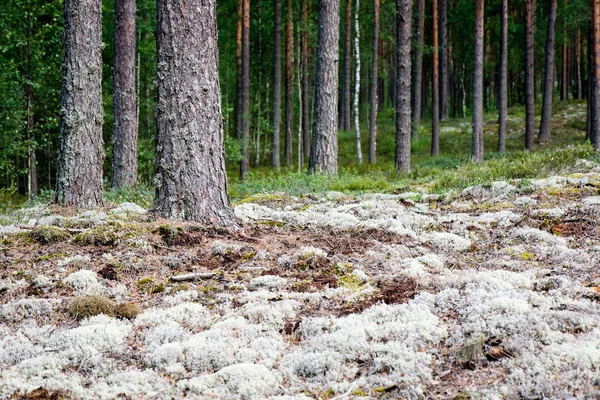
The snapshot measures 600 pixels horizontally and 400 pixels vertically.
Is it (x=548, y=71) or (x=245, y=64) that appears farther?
(x=548, y=71)

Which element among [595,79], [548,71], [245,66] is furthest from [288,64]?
[595,79]

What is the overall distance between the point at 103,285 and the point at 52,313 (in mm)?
665

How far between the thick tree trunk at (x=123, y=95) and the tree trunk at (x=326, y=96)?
5290mm

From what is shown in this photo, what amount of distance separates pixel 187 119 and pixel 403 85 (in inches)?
432

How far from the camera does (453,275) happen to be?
4969 mm

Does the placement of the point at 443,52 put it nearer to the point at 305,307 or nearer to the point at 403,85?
the point at 403,85

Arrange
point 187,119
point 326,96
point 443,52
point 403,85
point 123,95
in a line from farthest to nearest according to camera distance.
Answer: point 443,52, point 403,85, point 123,95, point 326,96, point 187,119

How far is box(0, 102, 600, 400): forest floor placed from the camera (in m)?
3.17

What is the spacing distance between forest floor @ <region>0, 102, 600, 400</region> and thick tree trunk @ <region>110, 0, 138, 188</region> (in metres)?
6.15

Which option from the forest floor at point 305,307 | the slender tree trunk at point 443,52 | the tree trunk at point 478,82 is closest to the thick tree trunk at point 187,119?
the forest floor at point 305,307

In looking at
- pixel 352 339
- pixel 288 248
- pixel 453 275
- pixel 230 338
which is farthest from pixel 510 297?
pixel 288 248

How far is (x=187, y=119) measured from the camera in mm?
6578

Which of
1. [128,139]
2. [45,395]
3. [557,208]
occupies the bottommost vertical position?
[45,395]

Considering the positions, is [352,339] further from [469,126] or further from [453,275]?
[469,126]
